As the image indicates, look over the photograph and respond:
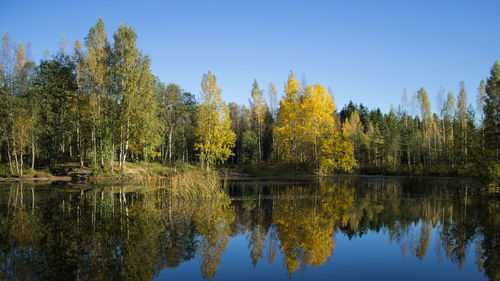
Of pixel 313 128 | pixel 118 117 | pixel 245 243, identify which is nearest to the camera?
pixel 245 243

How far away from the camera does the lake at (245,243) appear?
5.77 m

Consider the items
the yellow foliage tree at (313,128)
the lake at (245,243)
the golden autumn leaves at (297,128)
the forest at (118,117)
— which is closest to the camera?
the lake at (245,243)

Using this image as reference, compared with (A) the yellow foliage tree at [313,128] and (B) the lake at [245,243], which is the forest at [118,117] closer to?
(A) the yellow foliage tree at [313,128]

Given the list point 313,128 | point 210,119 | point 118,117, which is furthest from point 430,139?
point 118,117

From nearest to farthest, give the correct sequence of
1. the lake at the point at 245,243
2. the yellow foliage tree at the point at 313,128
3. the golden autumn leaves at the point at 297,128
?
the lake at the point at 245,243 → the golden autumn leaves at the point at 297,128 → the yellow foliage tree at the point at 313,128

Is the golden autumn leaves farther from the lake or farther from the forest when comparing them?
the lake

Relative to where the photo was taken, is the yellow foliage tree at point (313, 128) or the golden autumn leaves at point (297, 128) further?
the yellow foliage tree at point (313, 128)

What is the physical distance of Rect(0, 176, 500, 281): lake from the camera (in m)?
5.77

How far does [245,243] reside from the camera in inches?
312

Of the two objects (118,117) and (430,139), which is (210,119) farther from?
(430,139)

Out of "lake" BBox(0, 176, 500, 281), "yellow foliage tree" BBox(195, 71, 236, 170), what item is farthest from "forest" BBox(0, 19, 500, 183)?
"lake" BBox(0, 176, 500, 281)

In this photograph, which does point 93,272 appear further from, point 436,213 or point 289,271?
point 436,213

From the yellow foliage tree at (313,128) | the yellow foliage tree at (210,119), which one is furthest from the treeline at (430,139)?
the yellow foliage tree at (210,119)

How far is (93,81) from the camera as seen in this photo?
29.6 metres
